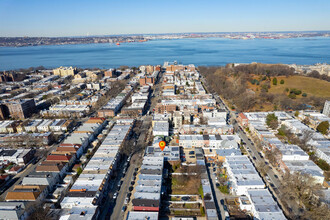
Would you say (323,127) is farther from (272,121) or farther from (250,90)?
(250,90)

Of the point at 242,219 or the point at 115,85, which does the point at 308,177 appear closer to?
the point at 242,219

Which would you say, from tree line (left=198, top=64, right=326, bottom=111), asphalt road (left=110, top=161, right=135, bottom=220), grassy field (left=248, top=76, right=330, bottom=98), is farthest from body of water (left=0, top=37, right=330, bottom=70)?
asphalt road (left=110, top=161, right=135, bottom=220)

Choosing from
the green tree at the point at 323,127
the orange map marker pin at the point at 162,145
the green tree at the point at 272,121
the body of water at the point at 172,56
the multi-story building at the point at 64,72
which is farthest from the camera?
the body of water at the point at 172,56

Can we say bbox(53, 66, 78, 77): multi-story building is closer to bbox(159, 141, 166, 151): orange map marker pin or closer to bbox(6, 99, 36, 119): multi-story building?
bbox(6, 99, 36, 119): multi-story building

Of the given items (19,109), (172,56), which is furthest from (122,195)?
(172,56)

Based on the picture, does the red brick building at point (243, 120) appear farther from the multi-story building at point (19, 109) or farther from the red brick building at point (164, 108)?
the multi-story building at point (19, 109)

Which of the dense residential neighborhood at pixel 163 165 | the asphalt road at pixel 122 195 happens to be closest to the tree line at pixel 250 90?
the dense residential neighborhood at pixel 163 165

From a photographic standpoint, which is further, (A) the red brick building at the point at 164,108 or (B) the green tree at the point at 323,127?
(A) the red brick building at the point at 164,108
